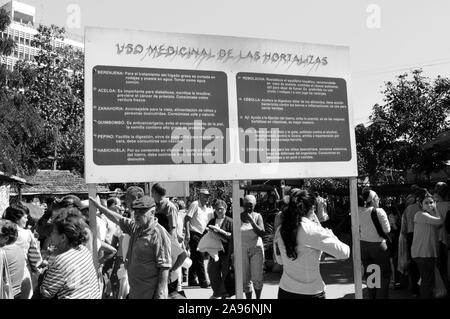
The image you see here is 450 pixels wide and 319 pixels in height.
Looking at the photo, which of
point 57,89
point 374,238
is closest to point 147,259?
point 374,238

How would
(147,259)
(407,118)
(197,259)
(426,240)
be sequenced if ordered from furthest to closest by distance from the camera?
1. (407,118)
2. (197,259)
3. (426,240)
4. (147,259)

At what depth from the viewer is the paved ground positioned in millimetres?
8469

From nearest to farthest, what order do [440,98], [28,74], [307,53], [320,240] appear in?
[320,240], [307,53], [440,98], [28,74]

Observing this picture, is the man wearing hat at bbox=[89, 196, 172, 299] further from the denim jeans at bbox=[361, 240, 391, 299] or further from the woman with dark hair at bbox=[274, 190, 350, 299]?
the denim jeans at bbox=[361, 240, 391, 299]

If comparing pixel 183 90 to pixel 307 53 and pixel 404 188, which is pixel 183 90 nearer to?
pixel 307 53

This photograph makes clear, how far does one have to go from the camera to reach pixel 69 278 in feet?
11.7

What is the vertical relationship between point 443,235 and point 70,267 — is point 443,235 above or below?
below

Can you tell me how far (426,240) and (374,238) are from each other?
0.84 meters

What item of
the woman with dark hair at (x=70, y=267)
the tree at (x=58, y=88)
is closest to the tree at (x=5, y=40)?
the tree at (x=58, y=88)

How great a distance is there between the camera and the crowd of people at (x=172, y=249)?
12.6 feet

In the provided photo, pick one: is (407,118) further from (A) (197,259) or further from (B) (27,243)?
(B) (27,243)
